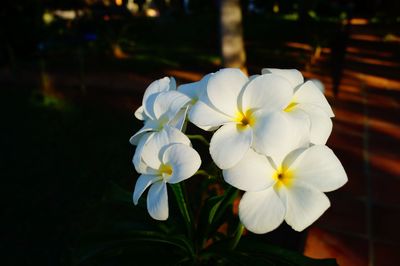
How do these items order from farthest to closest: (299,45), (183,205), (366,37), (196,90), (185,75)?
(366,37), (299,45), (185,75), (183,205), (196,90)

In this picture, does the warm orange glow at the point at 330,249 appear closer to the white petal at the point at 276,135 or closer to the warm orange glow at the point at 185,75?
the white petal at the point at 276,135

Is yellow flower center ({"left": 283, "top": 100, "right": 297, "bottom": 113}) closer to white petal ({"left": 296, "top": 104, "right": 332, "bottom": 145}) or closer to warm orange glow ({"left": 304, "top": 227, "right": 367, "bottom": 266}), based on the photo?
white petal ({"left": 296, "top": 104, "right": 332, "bottom": 145})

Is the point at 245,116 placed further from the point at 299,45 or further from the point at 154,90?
the point at 299,45

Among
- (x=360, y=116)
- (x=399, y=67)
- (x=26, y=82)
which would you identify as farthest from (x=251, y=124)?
(x=399, y=67)

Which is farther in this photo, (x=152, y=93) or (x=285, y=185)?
(x=152, y=93)

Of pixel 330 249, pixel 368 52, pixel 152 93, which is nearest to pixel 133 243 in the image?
pixel 152 93

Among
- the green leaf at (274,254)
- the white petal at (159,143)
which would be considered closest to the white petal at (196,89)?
the white petal at (159,143)

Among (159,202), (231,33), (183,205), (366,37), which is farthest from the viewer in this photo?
(366,37)
